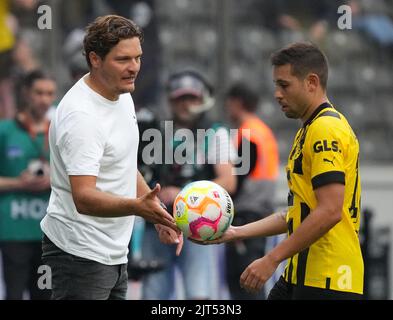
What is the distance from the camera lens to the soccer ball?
18.0 ft

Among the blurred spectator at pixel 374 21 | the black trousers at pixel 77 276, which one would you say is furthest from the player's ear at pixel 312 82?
Answer: the blurred spectator at pixel 374 21

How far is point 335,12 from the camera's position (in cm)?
945

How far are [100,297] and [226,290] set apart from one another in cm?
392

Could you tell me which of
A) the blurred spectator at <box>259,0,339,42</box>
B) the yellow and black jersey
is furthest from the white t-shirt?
the blurred spectator at <box>259,0,339,42</box>

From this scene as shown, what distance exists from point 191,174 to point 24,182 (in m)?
1.38

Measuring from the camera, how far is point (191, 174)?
29.2 feet

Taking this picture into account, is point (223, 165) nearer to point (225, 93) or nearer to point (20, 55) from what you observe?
point (225, 93)

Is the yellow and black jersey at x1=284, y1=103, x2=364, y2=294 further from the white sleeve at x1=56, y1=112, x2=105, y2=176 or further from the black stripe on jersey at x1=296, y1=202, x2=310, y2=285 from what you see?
the white sleeve at x1=56, y1=112, x2=105, y2=176

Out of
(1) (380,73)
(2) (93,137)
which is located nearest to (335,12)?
(1) (380,73)

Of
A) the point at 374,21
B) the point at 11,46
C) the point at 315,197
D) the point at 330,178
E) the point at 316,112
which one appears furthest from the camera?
the point at 374,21

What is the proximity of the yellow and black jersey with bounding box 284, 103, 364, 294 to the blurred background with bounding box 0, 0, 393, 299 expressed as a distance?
160 inches

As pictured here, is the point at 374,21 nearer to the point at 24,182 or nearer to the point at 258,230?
the point at 24,182

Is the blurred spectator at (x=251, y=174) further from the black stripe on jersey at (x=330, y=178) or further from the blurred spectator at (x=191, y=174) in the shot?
the black stripe on jersey at (x=330, y=178)

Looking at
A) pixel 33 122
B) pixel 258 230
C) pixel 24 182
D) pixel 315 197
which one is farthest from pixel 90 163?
pixel 33 122
